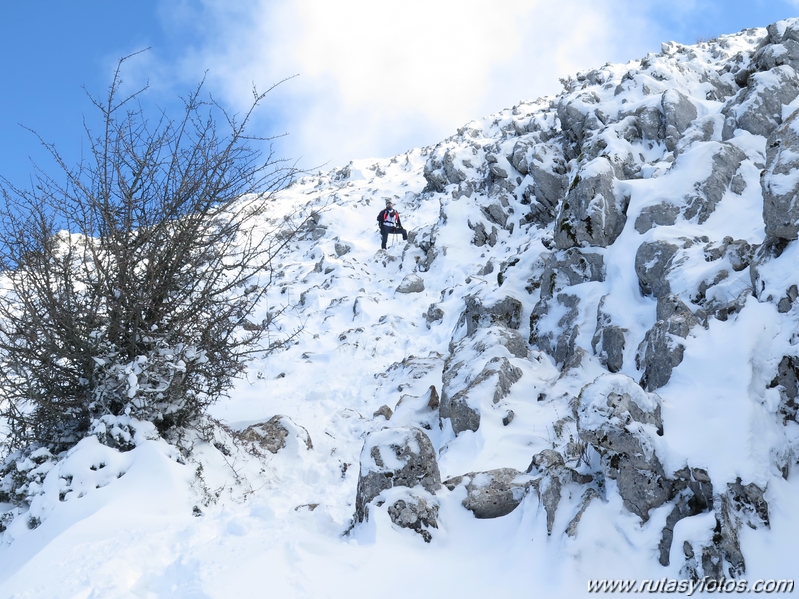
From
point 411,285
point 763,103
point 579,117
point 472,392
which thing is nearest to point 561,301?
point 472,392

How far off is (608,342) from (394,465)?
12.0ft

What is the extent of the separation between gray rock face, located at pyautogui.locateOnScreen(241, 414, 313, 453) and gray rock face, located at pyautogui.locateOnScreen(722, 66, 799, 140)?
30.2 feet

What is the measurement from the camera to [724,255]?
5.84 m

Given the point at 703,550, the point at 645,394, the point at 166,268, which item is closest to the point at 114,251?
the point at 166,268

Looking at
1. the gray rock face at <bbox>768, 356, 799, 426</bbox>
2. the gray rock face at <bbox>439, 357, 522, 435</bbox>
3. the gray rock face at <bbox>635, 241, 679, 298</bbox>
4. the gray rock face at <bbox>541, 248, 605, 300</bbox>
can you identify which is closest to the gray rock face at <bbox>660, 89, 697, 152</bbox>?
the gray rock face at <bbox>541, 248, 605, 300</bbox>

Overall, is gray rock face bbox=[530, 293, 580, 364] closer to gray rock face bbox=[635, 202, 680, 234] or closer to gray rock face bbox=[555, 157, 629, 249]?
gray rock face bbox=[555, 157, 629, 249]

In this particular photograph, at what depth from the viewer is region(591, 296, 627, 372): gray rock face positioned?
6.29 m

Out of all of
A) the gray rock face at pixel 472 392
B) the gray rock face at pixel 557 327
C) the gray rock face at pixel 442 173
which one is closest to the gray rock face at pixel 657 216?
the gray rock face at pixel 557 327

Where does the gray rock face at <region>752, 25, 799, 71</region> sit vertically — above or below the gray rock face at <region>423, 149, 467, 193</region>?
below

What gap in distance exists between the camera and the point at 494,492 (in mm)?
4066

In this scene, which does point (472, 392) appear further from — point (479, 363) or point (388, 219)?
point (388, 219)

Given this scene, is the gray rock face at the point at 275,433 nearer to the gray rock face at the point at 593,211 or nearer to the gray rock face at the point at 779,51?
the gray rock face at the point at 593,211

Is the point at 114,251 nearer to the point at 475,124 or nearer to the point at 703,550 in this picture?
the point at 703,550

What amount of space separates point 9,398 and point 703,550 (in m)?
5.60
